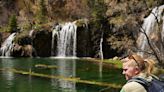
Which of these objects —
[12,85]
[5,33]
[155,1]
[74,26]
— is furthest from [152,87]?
[5,33]

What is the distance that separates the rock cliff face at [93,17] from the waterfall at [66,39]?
84 centimetres

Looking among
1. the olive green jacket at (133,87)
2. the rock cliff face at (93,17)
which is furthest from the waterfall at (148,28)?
the olive green jacket at (133,87)

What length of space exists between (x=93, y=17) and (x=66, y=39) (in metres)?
4.75

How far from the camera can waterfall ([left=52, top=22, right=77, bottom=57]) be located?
57625mm

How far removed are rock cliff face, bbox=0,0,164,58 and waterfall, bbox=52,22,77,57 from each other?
84cm

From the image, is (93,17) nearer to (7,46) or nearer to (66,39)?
(66,39)

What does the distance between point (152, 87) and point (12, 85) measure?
70.3ft

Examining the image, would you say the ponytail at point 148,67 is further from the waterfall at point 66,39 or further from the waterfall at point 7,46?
the waterfall at point 7,46

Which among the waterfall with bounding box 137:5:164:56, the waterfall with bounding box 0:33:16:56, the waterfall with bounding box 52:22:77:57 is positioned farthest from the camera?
the waterfall with bounding box 0:33:16:56

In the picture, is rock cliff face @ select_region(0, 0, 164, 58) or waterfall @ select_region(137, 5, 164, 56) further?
waterfall @ select_region(137, 5, 164, 56)

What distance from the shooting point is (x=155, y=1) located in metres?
38.5

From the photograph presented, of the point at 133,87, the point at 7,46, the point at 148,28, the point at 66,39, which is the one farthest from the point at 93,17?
the point at 133,87

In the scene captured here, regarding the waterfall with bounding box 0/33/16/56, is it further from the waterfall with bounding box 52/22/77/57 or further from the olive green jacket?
the olive green jacket

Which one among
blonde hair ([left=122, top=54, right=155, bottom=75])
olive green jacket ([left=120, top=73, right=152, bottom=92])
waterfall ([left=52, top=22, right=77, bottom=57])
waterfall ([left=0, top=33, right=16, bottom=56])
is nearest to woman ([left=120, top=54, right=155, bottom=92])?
blonde hair ([left=122, top=54, right=155, bottom=75])
